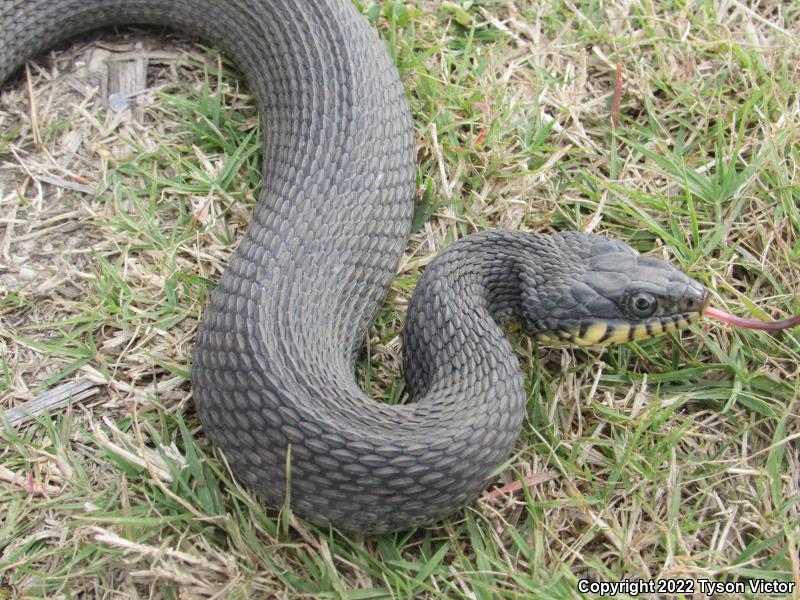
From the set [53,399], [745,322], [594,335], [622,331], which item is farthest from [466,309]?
[53,399]

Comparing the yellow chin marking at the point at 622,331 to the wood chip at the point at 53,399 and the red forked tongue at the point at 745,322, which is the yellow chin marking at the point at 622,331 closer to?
the red forked tongue at the point at 745,322

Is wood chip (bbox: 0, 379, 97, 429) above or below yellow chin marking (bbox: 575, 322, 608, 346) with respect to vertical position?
below

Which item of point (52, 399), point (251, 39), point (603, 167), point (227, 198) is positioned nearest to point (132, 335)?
point (52, 399)

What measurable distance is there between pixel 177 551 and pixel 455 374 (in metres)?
1.58

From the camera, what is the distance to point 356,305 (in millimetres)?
4285

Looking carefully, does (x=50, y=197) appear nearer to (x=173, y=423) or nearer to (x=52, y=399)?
(x=52, y=399)

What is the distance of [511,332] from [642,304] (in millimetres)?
793

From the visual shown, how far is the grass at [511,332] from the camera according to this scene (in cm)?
375

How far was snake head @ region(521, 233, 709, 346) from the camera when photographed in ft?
13.4

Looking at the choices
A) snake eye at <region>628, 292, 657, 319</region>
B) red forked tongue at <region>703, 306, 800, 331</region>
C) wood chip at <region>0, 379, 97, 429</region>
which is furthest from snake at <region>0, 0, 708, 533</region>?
wood chip at <region>0, 379, 97, 429</region>

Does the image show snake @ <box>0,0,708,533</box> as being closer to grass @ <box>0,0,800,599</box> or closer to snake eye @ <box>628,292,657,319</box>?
snake eye @ <box>628,292,657,319</box>

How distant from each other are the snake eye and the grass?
1.38 feet

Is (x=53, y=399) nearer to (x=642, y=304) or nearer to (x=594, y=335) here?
(x=594, y=335)

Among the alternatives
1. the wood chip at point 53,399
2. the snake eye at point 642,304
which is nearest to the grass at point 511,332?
the wood chip at point 53,399
